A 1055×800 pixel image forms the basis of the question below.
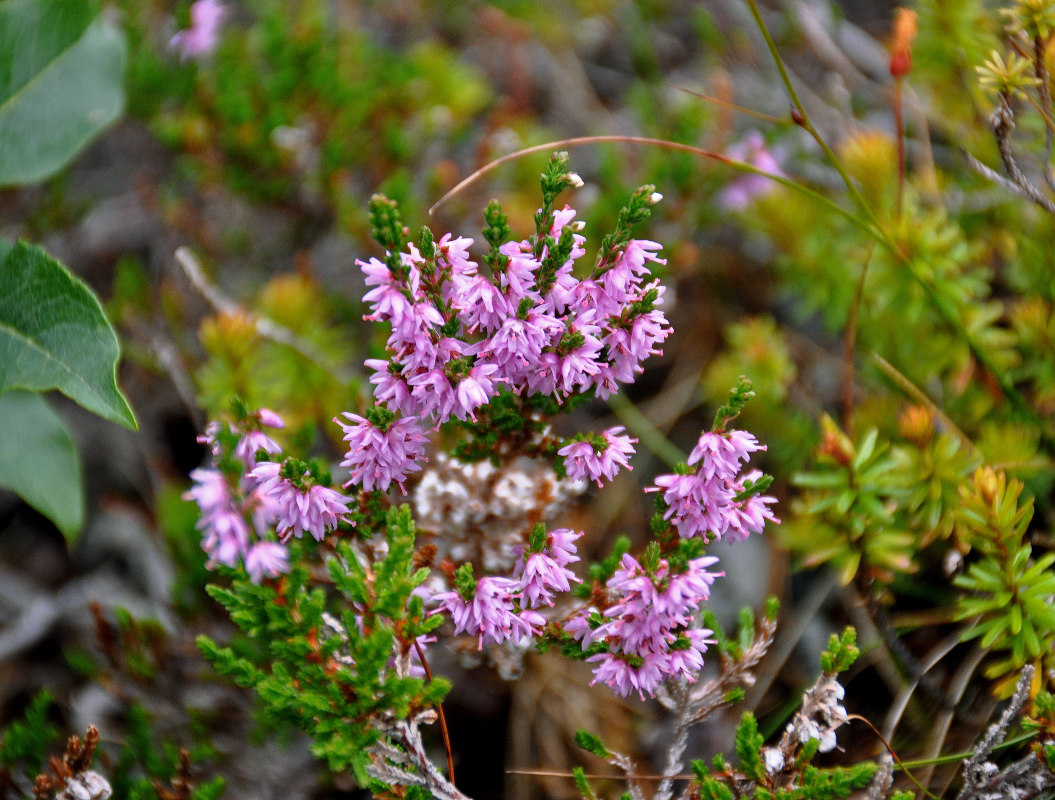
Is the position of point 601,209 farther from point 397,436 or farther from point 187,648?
point 187,648

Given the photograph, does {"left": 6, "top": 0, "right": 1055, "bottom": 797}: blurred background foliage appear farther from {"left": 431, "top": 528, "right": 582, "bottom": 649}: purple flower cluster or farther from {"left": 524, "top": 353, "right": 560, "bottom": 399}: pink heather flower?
{"left": 431, "top": 528, "right": 582, "bottom": 649}: purple flower cluster

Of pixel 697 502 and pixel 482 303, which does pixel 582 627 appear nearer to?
pixel 697 502

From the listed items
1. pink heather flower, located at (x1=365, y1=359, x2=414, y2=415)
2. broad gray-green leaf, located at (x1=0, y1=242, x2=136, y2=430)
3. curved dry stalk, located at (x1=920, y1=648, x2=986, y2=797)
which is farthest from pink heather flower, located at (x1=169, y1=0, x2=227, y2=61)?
curved dry stalk, located at (x1=920, y1=648, x2=986, y2=797)

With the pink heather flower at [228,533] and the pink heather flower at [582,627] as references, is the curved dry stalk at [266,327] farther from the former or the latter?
the pink heather flower at [582,627]


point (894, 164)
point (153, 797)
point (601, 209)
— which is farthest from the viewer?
point (601, 209)

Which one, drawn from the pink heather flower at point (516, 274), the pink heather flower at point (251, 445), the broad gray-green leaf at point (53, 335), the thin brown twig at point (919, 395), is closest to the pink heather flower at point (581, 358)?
the pink heather flower at point (516, 274)

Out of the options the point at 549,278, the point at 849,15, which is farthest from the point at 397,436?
the point at 849,15

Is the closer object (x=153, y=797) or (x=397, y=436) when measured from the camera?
(x=397, y=436)

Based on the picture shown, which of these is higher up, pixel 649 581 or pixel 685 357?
pixel 649 581
